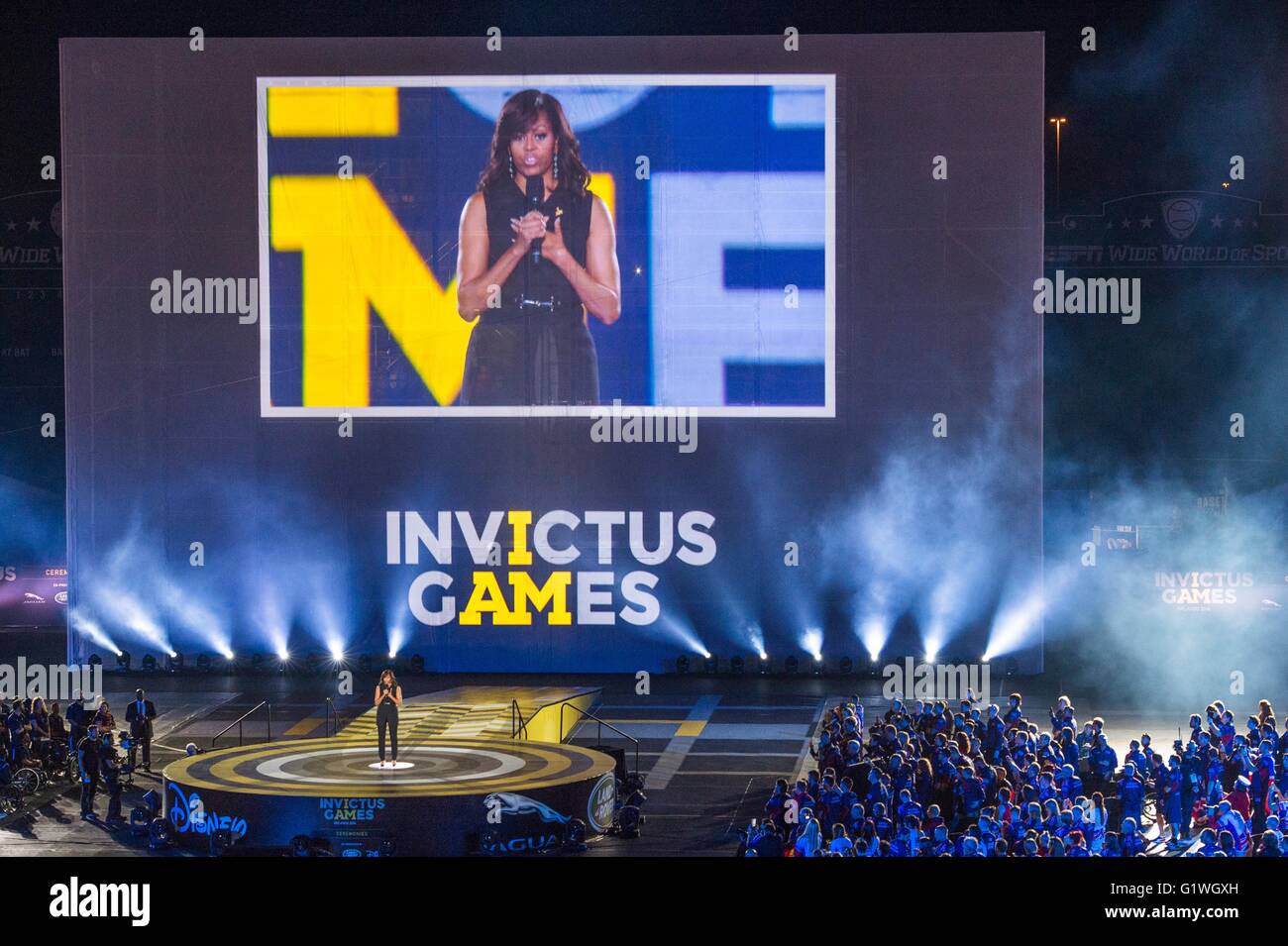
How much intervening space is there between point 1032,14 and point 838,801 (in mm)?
17901

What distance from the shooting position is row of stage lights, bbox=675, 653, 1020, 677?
92.5 ft

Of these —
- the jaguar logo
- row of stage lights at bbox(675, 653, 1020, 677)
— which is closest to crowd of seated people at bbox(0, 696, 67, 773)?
the jaguar logo

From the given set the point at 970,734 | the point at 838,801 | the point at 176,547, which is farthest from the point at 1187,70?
the point at 176,547

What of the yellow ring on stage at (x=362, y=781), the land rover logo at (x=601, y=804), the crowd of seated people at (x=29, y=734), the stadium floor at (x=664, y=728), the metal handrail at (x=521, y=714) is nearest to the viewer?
the yellow ring on stage at (x=362, y=781)

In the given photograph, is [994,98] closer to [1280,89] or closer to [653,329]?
[1280,89]

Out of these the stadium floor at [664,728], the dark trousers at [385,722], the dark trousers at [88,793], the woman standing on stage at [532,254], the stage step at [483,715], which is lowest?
the stadium floor at [664,728]

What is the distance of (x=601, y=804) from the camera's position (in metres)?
17.8

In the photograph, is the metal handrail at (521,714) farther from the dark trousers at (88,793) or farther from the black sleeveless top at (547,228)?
the black sleeveless top at (547,228)

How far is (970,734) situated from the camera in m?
18.5

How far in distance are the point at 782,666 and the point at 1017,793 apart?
12749mm

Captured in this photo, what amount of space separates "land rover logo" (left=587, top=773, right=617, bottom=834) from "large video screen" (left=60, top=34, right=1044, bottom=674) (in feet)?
33.5

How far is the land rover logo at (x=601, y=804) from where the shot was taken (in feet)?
57.3

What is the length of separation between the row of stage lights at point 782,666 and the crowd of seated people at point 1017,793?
8.41 meters

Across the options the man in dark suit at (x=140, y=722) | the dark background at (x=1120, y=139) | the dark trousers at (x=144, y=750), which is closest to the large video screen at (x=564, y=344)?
the dark background at (x=1120, y=139)
